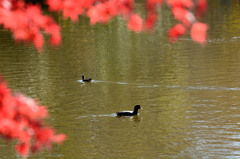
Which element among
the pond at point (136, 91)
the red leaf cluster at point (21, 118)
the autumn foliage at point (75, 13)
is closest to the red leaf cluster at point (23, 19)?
the autumn foliage at point (75, 13)

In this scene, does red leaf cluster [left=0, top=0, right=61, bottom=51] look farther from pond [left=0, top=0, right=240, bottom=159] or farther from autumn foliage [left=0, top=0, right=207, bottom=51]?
pond [left=0, top=0, right=240, bottom=159]

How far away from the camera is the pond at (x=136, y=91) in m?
16.4

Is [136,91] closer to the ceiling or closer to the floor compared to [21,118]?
closer to the floor

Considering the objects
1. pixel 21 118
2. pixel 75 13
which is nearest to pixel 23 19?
pixel 75 13

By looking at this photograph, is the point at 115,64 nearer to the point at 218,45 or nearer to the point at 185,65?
Result: the point at 185,65

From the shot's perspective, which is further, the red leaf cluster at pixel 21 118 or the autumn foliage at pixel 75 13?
the red leaf cluster at pixel 21 118

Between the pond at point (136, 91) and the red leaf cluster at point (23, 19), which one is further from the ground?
the red leaf cluster at point (23, 19)

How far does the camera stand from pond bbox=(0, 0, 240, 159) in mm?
16391

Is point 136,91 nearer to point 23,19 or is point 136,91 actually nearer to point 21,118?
point 21,118

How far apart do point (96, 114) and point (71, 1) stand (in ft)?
50.1

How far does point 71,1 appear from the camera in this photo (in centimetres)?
507

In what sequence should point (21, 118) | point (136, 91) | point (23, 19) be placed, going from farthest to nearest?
point (136, 91) < point (21, 118) < point (23, 19)

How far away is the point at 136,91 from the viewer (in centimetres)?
2430

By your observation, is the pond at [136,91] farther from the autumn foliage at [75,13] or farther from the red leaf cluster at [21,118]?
the autumn foliage at [75,13]
